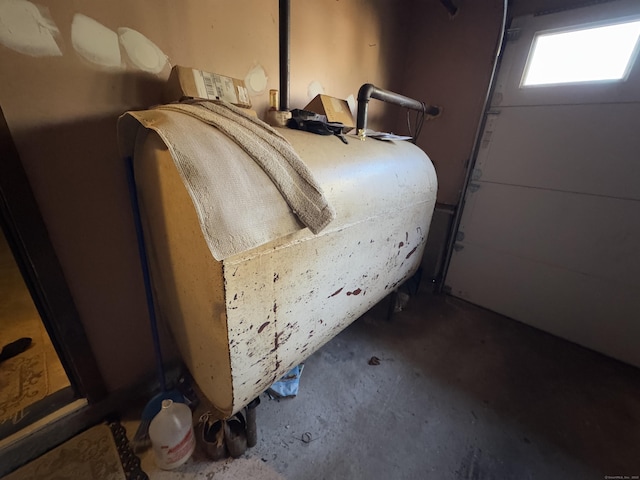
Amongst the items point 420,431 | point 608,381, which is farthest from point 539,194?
point 420,431

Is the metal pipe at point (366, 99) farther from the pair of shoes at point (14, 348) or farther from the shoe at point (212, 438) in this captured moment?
the pair of shoes at point (14, 348)

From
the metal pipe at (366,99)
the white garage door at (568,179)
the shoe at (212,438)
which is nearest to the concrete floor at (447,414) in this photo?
the shoe at (212,438)

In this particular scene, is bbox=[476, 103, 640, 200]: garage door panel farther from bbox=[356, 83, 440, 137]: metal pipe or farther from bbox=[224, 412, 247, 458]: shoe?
bbox=[224, 412, 247, 458]: shoe

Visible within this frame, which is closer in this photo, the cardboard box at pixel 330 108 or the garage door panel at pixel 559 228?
the cardboard box at pixel 330 108

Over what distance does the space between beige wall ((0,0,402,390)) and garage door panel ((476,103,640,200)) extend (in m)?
1.52

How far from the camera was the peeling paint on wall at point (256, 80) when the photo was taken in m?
1.29

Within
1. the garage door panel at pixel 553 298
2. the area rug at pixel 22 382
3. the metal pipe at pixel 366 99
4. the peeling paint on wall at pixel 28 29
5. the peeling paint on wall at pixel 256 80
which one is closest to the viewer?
the peeling paint on wall at pixel 28 29

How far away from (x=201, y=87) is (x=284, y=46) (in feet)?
1.61

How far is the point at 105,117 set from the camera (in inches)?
37.5

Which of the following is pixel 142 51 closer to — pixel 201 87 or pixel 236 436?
pixel 201 87

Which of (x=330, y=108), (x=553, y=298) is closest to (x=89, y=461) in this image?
(x=330, y=108)

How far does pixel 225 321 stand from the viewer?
0.76 metres

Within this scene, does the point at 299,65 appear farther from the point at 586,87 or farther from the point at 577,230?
the point at 577,230

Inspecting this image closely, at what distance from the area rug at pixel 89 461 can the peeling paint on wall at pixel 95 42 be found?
4.95 ft
